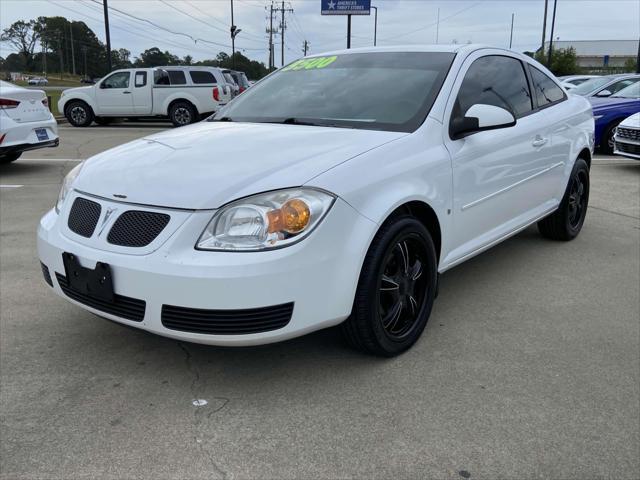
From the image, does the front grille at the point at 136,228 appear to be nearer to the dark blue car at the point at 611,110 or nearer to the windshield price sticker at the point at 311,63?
the windshield price sticker at the point at 311,63

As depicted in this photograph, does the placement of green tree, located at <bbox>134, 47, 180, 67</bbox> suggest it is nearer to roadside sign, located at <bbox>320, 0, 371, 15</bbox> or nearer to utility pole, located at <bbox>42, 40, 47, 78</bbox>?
utility pole, located at <bbox>42, 40, 47, 78</bbox>

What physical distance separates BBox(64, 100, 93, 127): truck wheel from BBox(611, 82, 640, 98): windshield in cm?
1413

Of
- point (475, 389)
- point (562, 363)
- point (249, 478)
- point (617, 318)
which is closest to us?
point (249, 478)

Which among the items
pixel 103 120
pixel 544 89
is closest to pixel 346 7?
pixel 103 120

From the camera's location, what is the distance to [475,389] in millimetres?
2756

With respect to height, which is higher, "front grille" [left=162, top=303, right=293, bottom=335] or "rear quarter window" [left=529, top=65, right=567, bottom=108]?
"rear quarter window" [left=529, top=65, right=567, bottom=108]

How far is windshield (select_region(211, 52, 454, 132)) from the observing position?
3318 mm

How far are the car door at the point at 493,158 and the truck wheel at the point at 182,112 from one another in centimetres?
1421

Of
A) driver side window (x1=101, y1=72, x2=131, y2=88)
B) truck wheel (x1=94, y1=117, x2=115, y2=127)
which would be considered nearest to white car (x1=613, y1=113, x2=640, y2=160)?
driver side window (x1=101, y1=72, x2=131, y2=88)

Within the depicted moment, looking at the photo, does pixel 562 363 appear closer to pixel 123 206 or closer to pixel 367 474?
pixel 367 474

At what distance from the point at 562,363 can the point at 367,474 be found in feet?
4.50

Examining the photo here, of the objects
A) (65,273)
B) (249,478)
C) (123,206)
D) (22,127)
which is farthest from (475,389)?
(22,127)

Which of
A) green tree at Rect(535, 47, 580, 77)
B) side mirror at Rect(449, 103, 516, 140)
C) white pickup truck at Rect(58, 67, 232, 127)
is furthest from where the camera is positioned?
green tree at Rect(535, 47, 580, 77)

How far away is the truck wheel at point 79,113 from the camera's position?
17828mm
